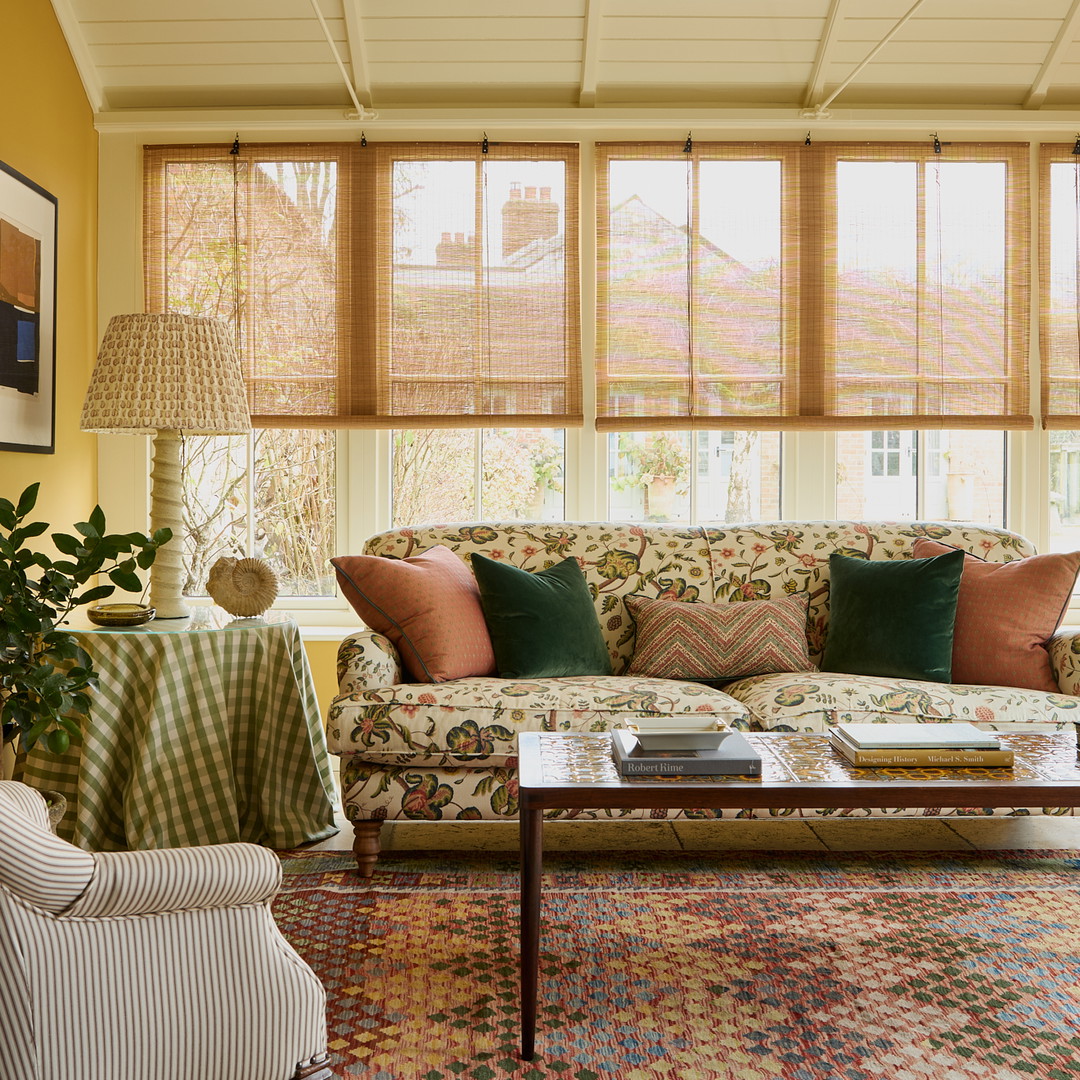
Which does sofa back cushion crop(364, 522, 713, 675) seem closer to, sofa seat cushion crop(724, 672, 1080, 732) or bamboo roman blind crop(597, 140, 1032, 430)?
sofa seat cushion crop(724, 672, 1080, 732)

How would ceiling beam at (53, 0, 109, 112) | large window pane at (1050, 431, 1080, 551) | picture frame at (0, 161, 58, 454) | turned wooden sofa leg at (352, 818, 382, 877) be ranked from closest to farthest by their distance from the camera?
turned wooden sofa leg at (352, 818, 382, 877)
picture frame at (0, 161, 58, 454)
ceiling beam at (53, 0, 109, 112)
large window pane at (1050, 431, 1080, 551)

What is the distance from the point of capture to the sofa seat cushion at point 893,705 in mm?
2809

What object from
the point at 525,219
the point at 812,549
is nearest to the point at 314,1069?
the point at 812,549

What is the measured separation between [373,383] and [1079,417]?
298 cm

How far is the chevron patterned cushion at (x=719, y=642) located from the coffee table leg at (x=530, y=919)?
1.38 metres

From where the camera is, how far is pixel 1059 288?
A: 430 centimetres

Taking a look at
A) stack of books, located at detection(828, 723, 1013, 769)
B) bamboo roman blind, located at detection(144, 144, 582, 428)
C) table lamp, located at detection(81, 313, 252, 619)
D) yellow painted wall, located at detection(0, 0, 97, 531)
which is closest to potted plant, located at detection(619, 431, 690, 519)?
bamboo roman blind, located at detection(144, 144, 582, 428)

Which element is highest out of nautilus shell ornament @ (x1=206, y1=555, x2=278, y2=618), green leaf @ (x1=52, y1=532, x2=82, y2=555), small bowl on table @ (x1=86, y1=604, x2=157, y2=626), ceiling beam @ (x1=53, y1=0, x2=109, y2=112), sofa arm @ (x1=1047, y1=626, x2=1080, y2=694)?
ceiling beam @ (x1=53, y1=0, x2=109, y2=112)

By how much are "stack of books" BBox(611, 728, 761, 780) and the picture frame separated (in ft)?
8.30

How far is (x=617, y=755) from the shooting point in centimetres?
205

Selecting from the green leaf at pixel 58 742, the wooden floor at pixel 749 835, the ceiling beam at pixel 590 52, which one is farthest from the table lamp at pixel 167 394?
the ceiling beam at pixel 590 52

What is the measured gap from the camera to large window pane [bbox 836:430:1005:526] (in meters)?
4.36

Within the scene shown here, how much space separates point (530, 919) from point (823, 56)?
3.64 meters

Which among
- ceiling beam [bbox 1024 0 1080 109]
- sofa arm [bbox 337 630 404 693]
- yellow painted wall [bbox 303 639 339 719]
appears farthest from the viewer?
yellow painted wall [bbox 303 639 339 719]
